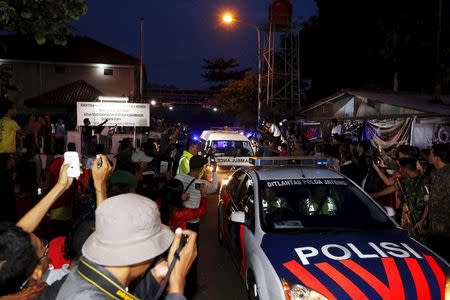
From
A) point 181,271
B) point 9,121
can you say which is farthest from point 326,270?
point 9,121

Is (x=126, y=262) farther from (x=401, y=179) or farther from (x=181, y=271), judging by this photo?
(x=401, y=179)

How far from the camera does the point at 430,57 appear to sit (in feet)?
82.6

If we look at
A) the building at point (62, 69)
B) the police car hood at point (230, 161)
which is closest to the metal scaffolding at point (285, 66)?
the building at point (62, 69)

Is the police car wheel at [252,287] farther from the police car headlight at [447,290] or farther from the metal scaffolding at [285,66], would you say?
the metal scaffolding at [285,66]

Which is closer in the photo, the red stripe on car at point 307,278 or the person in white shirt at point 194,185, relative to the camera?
the red stripe on car at point 307,278

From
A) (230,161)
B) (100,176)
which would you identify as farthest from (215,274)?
(230,161)

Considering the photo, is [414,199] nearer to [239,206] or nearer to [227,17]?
[239,206]

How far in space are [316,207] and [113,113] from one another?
10964mm

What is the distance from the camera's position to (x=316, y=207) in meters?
5.56

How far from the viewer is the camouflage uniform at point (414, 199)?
18.8ft

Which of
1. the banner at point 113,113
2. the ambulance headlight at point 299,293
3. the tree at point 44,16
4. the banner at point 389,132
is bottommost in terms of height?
the ambulance headlight at point 299,293

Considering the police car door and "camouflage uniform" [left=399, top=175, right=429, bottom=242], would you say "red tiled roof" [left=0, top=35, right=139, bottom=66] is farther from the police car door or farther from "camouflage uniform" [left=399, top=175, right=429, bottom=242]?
"camouflage uniform" [left=399, top=175, right=429, bottom=242]

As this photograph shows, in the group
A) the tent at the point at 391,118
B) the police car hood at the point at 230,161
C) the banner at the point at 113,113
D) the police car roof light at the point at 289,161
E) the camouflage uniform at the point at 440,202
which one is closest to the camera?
the camouflage uniform at the point at 440,202

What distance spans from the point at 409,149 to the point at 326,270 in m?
3.78
